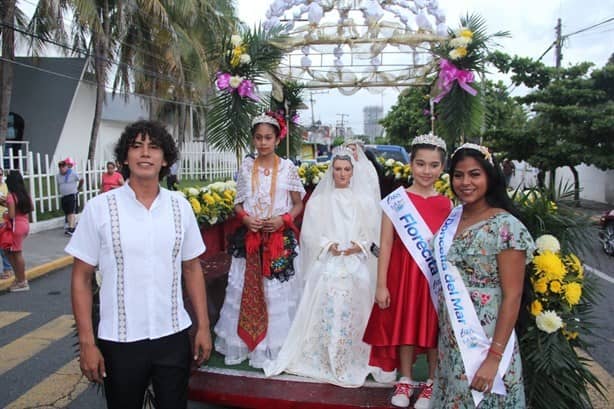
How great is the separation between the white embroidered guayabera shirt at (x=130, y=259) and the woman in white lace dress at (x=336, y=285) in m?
1.32

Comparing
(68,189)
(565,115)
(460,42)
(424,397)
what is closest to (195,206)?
(424,397)

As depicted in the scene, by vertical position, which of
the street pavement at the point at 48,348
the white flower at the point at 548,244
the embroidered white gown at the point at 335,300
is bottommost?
the street pavement at the point at 48,348

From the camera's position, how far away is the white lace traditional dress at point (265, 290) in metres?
3.47

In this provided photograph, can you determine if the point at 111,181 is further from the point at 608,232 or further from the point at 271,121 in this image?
the point at 608,232

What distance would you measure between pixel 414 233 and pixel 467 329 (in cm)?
69

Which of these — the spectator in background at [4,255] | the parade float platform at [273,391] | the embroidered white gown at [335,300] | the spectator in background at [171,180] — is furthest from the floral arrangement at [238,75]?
the spectator in background at [4,255]

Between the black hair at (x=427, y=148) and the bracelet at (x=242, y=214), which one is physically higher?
the black hair at (x=427, y=148)

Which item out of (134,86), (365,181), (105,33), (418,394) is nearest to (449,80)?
(365,181)

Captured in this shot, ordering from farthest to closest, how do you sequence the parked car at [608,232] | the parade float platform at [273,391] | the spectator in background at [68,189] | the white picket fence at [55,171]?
the white picket fence at [55,171] < the spectator in background at [68,189] < the parked car at [608,232] < the parade float platform at [273,391]

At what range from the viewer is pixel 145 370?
2080mm

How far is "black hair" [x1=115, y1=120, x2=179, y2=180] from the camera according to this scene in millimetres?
2160

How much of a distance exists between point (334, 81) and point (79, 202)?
886cm

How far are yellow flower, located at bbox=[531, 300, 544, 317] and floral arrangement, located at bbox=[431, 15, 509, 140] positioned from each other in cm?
188

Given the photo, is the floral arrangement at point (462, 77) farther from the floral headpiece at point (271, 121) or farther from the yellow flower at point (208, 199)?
the yellow flower at point (208, 199)
